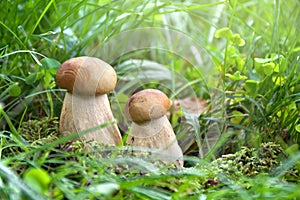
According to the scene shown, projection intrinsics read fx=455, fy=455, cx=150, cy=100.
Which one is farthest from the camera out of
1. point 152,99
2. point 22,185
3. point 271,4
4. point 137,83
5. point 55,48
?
point 271,4

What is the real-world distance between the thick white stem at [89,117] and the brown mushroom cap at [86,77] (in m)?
0.04

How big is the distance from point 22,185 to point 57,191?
70 mm

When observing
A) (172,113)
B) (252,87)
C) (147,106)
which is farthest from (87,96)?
(252,87)

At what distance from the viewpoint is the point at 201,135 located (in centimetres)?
148

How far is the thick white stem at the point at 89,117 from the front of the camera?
1336 mm

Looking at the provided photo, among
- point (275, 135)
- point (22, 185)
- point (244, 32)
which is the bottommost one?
point (275, 135)

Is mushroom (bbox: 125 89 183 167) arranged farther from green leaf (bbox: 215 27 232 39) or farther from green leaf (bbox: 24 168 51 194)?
green leaf (bbox: 24 168 51 194)

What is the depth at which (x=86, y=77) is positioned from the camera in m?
1.27

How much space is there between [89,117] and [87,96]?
6cm

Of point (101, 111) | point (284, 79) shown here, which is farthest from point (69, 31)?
point (284, 79)

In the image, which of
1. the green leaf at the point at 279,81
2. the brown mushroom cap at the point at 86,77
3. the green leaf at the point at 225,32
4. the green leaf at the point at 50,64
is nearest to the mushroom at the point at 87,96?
the brown mushroom cap at the point at 86,77

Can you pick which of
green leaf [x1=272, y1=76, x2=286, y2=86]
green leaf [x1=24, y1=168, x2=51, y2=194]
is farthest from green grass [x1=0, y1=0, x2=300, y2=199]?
green leaf [x1=24, y1=168, x2=51, y2=194]

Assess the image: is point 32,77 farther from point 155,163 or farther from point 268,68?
point 268,68

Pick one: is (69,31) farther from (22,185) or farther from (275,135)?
(22,185)
